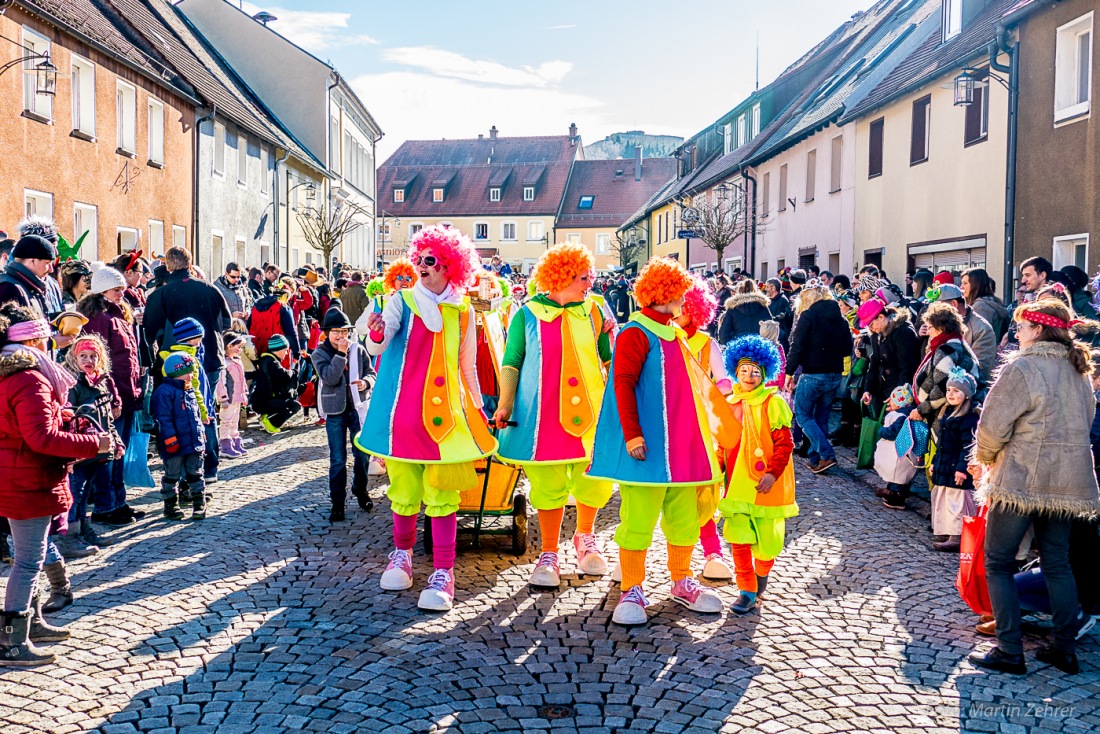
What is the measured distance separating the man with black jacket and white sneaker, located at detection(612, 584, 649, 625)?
5.16 m

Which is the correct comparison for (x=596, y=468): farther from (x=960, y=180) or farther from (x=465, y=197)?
(x=465, y=197)

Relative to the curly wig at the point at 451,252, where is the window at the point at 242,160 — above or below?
above

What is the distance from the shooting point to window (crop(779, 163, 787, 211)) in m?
28.7

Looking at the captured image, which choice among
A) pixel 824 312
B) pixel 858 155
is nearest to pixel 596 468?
pixel 824 312

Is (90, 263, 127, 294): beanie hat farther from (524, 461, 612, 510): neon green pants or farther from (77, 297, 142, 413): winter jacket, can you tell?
(524, 461, 612, 510): neon green pants

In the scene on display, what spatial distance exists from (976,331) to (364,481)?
5.12 metres

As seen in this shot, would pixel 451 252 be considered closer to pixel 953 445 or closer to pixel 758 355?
pixel 758 355

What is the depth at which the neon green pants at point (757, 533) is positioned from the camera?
5.57m

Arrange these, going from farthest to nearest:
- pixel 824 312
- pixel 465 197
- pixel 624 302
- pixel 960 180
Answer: pixel 465 197 < pixel 624 302 < pixel 960 180 < pixel 824 312

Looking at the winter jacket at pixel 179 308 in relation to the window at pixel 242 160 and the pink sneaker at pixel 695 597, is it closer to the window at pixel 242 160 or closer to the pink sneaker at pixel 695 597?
the pink sneaker at pixel 695 597

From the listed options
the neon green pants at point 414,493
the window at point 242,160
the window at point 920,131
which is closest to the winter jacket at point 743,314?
the neon green pants at point 414,493

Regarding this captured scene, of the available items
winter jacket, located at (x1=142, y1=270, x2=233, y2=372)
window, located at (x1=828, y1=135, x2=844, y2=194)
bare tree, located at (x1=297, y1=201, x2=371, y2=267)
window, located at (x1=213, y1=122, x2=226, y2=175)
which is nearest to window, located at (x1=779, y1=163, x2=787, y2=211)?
window, located at (x1=828, y1=135, x2=844, y2=194)

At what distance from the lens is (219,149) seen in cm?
2434

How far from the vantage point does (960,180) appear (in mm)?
16797
